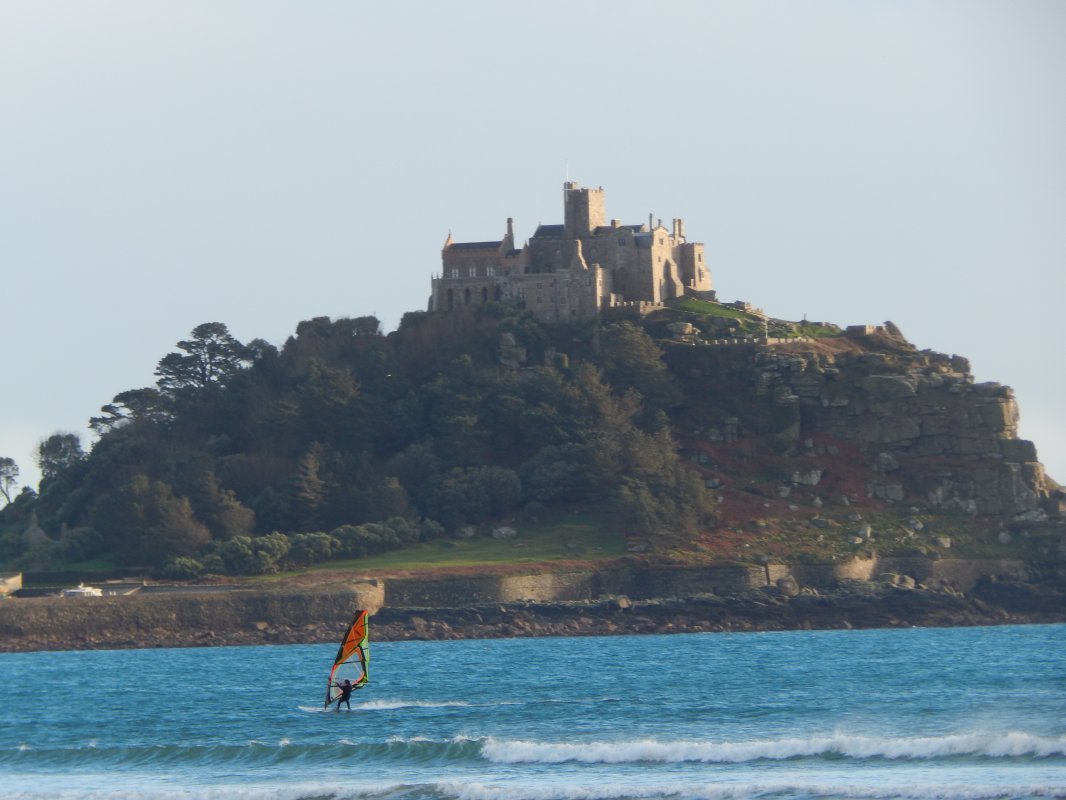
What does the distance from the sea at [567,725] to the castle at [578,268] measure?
118ft

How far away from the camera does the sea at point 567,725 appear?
46.2 m

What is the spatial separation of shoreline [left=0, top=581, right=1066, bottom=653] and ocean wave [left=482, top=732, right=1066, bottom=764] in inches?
1625

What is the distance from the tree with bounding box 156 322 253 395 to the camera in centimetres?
12175

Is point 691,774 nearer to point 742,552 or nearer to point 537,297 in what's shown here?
point 742,552

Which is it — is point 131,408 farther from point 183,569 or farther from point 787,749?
point 787,749

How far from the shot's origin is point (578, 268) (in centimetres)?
11638

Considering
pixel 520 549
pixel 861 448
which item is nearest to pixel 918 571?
pixel 861 448

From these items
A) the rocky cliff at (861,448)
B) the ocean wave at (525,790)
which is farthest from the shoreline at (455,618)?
the ocean wave at (525,790)

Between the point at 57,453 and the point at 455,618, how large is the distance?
45.1 metres

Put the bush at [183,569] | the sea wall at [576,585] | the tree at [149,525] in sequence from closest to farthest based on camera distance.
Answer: the sea wall at [576,585] < the bush at [183,569] < the tree at [149,525]

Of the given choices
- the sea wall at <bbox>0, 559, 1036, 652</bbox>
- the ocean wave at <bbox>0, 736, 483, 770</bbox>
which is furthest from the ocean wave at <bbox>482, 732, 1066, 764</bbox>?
the sea wall at <bbox>0, 559, 1036, 652</bbox>

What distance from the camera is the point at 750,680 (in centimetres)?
6681

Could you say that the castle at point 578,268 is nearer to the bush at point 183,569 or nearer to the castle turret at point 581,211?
the castle turret at point 581,211

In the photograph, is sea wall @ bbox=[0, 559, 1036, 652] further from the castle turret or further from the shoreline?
the castle turret
